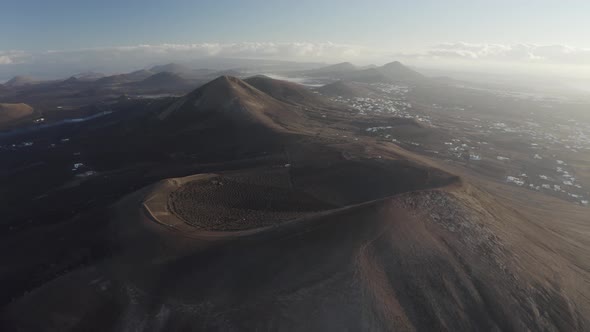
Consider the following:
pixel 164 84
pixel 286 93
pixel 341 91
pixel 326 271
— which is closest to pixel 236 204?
pixel 326 271

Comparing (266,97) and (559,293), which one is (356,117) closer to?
(266,97)

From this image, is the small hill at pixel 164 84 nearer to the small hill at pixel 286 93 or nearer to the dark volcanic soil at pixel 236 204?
the small hill at pixel 286 93

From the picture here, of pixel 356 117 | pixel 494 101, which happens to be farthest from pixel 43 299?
pixel 494 101

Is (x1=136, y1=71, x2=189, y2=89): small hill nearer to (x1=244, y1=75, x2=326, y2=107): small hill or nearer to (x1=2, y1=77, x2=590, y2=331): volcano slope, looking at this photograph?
(x1=244, y1=75, x2=326, y2=107): small hill

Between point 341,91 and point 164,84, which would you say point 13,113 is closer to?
point 164,84

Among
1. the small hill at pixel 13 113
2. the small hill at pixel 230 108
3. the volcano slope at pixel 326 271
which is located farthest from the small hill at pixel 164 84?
the volcano slope at pixel 326 271

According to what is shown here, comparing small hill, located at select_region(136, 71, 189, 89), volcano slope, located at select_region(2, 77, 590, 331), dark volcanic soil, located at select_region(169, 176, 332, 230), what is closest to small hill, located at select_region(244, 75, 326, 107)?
dark volcanic soil, located at select_region(169, 176, 332, 230)
